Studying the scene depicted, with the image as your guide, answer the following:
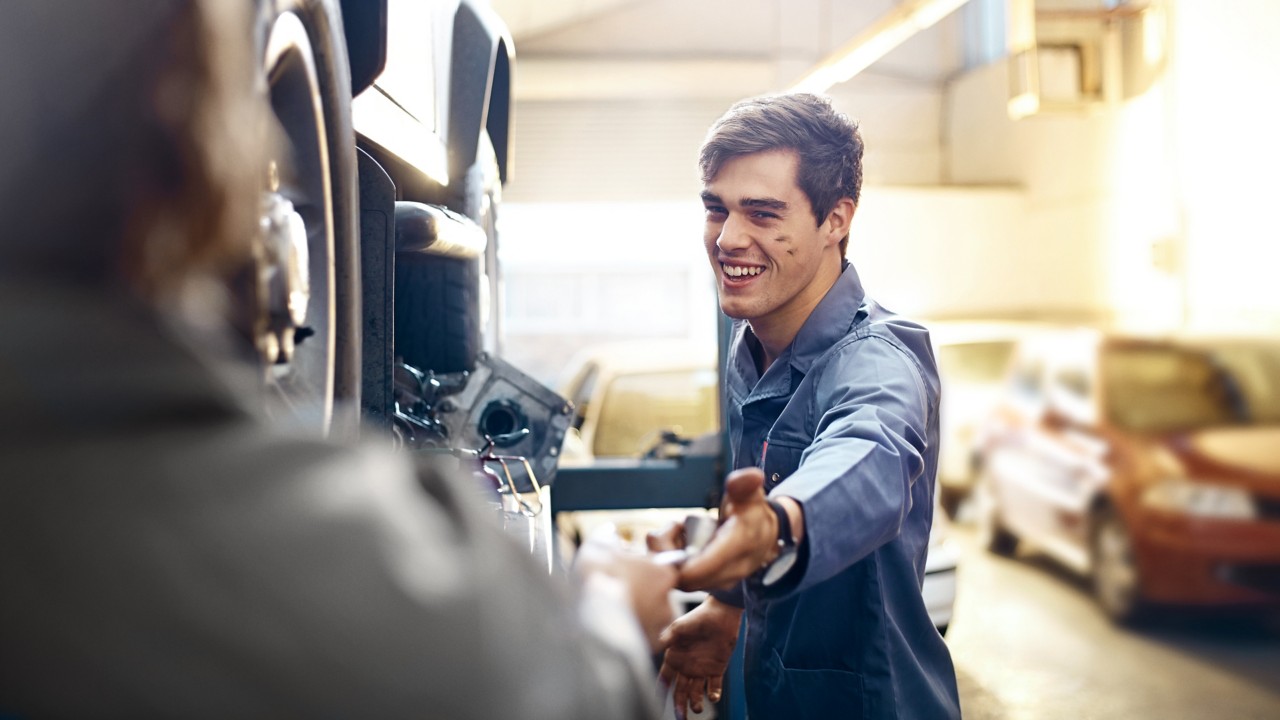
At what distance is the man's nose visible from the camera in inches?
74.2

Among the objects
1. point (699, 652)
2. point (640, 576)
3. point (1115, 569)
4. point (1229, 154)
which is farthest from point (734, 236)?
point (1229, 154)

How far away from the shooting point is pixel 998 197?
13.1m

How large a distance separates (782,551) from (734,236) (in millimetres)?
727

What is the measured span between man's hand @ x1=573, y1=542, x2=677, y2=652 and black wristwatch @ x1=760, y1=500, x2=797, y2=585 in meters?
0.18

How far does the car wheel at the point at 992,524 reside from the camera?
8.83m

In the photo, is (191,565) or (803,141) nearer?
(191,565)

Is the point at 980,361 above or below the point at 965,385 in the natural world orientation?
above

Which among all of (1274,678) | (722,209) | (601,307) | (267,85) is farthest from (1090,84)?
(601,307)

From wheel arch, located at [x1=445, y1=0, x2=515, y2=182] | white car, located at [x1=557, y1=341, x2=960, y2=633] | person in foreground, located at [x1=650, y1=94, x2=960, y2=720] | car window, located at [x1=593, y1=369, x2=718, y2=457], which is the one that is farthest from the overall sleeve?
car window, located at [x1=593, y1=369, x2=718, y2=457]

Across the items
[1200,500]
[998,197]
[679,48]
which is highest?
[679,48]

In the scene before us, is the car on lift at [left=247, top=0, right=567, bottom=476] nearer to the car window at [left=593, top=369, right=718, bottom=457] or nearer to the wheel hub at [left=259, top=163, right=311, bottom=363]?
the wheel hub at [left=259, top=163, right=311, bottom=363]

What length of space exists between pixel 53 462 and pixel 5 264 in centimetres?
14

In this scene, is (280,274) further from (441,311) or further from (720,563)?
(441,311)

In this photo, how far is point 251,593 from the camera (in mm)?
680
